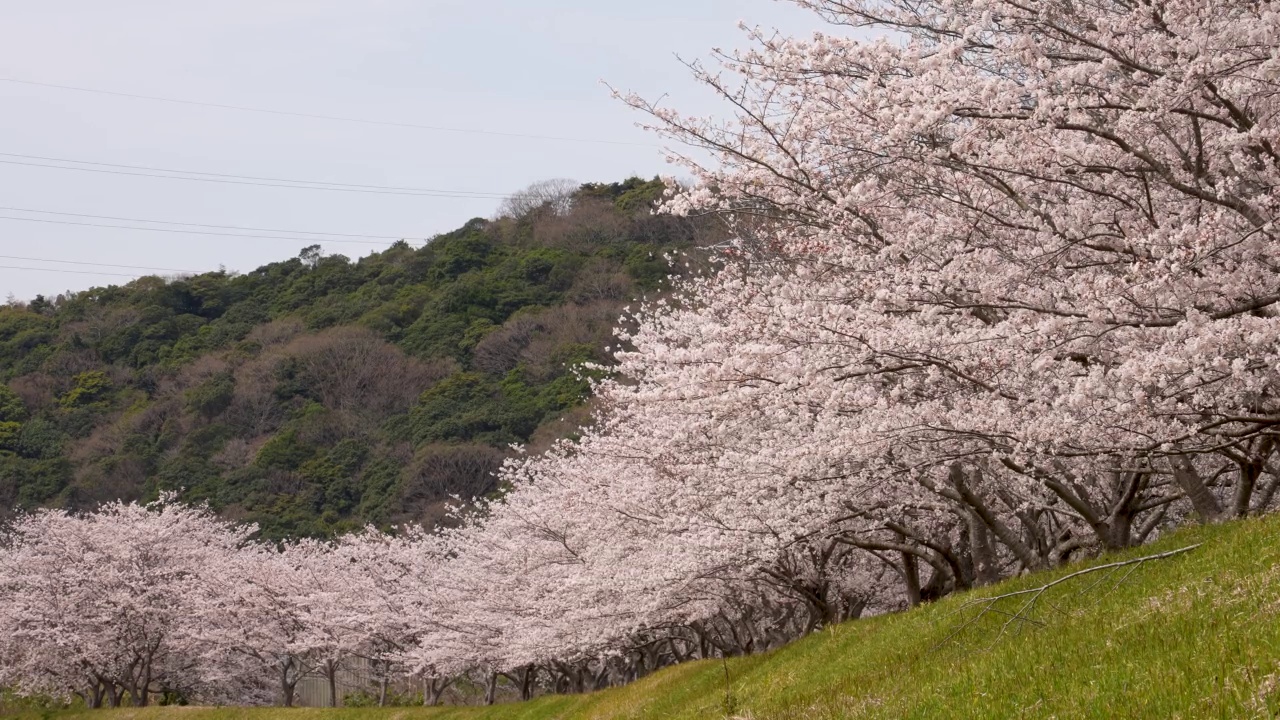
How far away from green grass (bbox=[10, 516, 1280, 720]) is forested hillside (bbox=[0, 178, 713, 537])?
1192 inches

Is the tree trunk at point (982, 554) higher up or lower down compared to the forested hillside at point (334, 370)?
lower down

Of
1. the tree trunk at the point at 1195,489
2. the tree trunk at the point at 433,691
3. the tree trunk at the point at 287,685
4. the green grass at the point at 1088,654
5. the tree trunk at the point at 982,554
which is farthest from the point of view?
the tree trunk at the point at 287,685

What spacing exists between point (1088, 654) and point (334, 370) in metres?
55.5

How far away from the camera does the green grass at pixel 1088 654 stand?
5.93m

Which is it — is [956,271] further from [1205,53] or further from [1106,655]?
[1106,655]

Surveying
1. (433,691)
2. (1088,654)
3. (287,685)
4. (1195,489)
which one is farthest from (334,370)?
(1088,654)

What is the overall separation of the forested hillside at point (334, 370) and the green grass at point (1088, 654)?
99.4ft

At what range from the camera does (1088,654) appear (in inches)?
295

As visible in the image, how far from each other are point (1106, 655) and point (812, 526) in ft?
19.5

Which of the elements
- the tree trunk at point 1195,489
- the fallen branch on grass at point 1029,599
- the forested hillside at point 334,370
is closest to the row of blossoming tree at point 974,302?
the tree trunk at point 1195,489

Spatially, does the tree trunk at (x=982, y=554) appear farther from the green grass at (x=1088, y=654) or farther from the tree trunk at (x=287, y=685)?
the tree trunk at (x=287, y=685)

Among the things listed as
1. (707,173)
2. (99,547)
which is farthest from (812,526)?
(99,547)

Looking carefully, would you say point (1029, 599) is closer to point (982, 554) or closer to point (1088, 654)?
point (1088, 654)

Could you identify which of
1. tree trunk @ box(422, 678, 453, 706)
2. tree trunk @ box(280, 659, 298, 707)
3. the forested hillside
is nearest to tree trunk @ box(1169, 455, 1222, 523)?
tree trunk @ box(422, 678, 453, 706)
